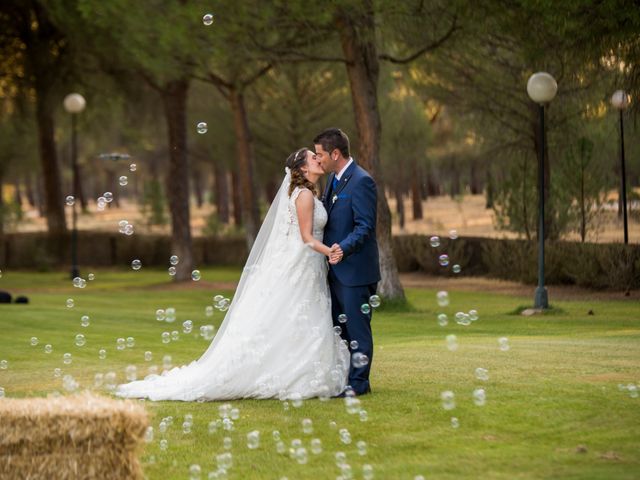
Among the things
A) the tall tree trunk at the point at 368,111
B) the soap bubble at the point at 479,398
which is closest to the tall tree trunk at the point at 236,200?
the tall tree trunk at the point at 368,111

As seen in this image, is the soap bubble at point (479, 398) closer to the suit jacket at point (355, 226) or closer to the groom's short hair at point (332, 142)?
the suit jacket at point (355, 226)

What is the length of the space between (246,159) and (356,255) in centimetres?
2278

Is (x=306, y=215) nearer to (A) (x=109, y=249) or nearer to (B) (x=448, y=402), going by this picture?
(B) (x=448, y=402)

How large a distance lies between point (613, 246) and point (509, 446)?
17776 mm

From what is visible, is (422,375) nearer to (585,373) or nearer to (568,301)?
(585,373)

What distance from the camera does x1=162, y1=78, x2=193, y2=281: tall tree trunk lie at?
106 ft

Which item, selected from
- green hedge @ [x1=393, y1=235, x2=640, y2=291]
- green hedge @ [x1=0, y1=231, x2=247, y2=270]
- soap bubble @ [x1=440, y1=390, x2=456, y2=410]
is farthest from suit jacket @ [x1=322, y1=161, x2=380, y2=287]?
green hedge @ [x1=0, y1=231, x2=247, y2=270]

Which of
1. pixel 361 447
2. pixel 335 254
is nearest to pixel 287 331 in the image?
pixel 335 254

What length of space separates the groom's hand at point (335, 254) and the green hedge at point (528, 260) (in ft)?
53.5

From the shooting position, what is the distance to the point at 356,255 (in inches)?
358

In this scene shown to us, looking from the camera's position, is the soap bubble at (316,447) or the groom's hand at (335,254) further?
the groom's hand at (335,254)

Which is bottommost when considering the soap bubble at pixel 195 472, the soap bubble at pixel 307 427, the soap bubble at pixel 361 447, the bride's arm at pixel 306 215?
the soap bubble at pixel 195 472

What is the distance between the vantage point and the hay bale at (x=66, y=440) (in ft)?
20.5

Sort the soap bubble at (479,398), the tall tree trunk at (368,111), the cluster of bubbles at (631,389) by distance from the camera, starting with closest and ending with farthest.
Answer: the soap bubble at (479,398) < the cluster of bubbles at (631,389) < the tall tree trunk at (368,111)
